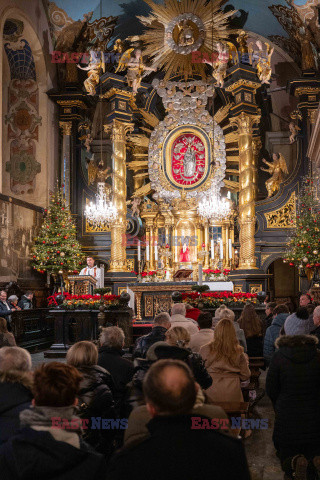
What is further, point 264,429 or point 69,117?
point 69,117

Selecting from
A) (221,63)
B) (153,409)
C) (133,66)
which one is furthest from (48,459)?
(133,66)

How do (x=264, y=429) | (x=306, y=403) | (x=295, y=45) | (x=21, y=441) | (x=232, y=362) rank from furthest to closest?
(x=295, y=45) < (x=264, y=429) < (x=232, y=362) < (x=306, y=403) < (x=21, y=441)

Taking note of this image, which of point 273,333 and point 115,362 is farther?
point 273,333

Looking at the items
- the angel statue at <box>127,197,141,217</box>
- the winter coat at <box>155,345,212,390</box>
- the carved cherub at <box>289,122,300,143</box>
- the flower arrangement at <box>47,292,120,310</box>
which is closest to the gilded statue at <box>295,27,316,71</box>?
the carved cherub at <box>289,122,300,143</box>

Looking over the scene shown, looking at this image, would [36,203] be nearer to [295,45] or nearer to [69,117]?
[69,117]

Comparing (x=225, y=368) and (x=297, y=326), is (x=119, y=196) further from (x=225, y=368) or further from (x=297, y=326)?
(x=225, y=368)

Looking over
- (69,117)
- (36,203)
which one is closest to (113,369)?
(36,203)

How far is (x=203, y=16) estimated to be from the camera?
19.2 metres

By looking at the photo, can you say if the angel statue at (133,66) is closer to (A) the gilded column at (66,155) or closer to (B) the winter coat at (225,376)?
(A) the gilded column at (66,155)

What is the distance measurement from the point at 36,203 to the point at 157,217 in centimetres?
432

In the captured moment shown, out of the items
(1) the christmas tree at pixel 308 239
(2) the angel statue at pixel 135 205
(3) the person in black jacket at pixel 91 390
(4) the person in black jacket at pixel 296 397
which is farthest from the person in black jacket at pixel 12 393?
(2) the angel statue at pixel 135 205

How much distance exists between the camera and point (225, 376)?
5.26 m

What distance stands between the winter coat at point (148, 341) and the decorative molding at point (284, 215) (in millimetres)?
14229

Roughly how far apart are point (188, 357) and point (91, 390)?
86 cm
